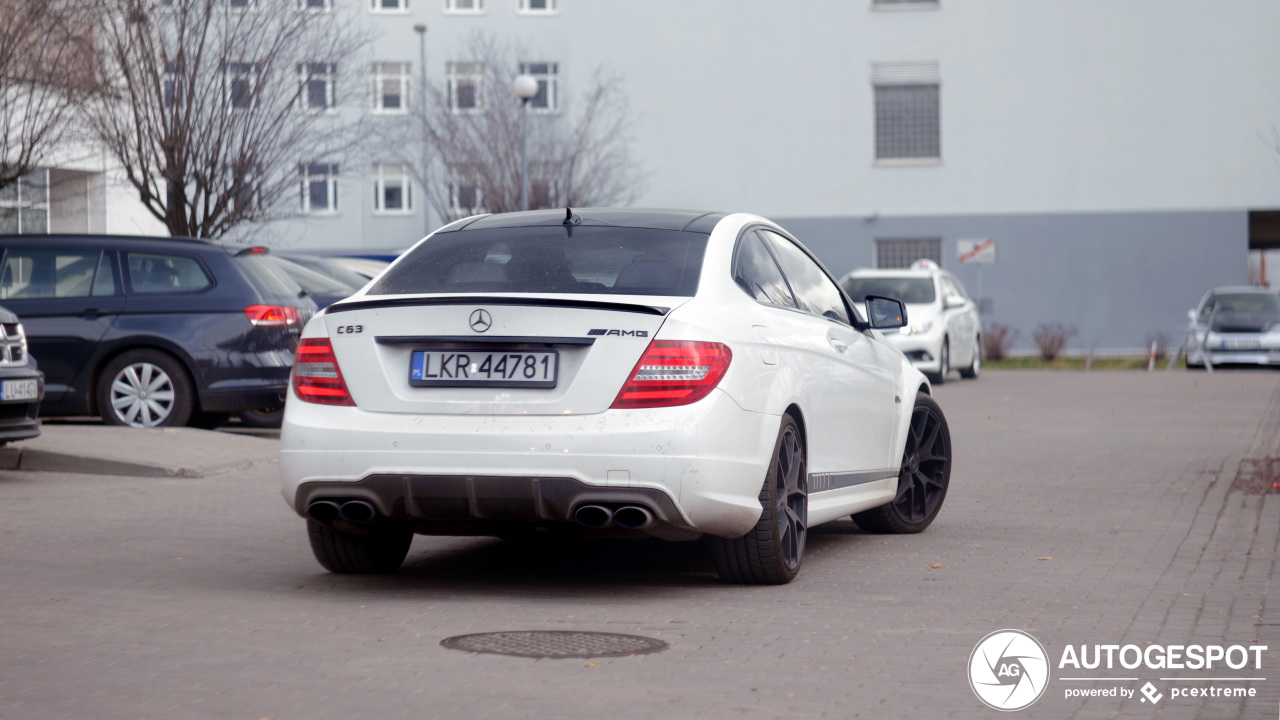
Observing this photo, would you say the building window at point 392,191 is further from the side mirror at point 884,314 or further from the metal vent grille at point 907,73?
the side mirror at point 884,314

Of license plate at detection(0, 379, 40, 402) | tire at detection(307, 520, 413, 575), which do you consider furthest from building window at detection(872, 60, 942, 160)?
tire at detection(307, 520, 413, 575)

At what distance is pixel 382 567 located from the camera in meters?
7.26

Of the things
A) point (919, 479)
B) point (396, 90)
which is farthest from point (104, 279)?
point (396, 90)

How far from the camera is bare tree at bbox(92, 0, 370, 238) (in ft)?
66.0

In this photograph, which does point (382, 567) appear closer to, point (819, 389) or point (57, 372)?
point (819, 389)

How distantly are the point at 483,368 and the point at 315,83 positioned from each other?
16932 millimetres

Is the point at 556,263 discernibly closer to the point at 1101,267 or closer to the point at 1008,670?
the point at 1008,670

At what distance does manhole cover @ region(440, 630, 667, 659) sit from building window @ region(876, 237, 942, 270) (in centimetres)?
3873

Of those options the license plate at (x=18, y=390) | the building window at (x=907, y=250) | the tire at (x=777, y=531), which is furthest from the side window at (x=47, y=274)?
the building window at (x=907, y=250)

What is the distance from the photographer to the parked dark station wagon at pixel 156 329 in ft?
44.4

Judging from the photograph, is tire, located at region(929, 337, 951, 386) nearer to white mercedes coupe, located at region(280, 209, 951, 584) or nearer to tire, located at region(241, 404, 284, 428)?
tire, located at region(241, 404, 284, 428)

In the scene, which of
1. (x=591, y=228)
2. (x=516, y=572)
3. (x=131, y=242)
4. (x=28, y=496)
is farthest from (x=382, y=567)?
(x=131, y=242)

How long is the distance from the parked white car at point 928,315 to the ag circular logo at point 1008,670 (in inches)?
722

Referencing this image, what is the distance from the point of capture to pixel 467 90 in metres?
45.1
